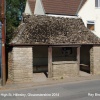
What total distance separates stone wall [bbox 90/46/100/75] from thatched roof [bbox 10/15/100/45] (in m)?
0.71

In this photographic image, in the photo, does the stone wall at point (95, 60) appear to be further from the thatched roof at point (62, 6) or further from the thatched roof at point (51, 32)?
the thatched roof at point (62, 6)

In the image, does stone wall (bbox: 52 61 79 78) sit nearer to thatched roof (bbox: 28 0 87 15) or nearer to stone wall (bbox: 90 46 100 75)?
stone wall (bbox: 90 46 100 75)

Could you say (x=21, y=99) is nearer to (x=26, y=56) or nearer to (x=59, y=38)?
(x=26, y=56)

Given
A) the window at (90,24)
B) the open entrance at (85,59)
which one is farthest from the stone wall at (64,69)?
the window at (90,24)

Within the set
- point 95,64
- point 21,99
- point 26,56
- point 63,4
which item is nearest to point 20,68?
point 26,56

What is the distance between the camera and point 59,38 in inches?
738

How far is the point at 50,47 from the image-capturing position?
1797 centimetres

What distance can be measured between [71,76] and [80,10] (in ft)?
29.7

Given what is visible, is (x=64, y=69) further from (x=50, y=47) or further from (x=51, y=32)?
(x=51, y=32)

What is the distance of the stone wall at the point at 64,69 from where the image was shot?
59.4ft

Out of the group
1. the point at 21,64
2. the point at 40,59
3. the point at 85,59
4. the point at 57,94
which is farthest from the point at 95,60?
the point at 57,94

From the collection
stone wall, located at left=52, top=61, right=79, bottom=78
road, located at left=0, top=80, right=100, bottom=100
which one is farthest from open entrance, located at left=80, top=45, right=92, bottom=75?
road, located at left=0, top=80, right=100, bottom=100

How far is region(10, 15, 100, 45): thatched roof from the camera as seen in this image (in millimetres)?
17812

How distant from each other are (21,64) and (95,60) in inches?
275
